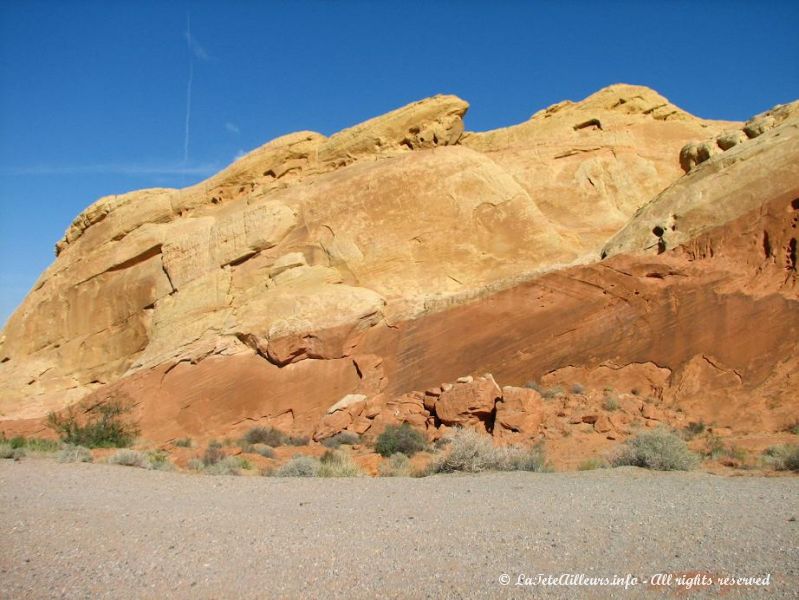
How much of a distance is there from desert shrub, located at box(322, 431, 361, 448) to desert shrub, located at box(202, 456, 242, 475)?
9.03 ft

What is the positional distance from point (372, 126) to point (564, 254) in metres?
9.14

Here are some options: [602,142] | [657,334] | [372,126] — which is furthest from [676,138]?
[657,334]

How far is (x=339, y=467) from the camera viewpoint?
12.4m

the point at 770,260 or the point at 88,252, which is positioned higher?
the point at 88,252

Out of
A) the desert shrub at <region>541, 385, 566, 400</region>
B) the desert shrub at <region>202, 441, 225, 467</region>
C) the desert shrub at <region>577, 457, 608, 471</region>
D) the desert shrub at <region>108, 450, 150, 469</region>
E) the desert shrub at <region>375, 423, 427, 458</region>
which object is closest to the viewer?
the desert shrub at <region>577, 457, 608, 471</region>

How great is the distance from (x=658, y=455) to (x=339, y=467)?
5.67 meters

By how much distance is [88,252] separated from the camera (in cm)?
2734

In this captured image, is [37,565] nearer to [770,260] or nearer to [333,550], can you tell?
[333,550]

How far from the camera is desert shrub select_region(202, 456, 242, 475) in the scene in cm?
1285

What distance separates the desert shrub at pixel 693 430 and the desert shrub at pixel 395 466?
5.67 metres

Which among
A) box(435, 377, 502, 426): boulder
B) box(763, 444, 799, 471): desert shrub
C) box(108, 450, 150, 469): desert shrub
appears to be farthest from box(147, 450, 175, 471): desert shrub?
box(763, 444, 799, 471): desert shrub

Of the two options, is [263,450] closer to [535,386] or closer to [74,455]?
[74,455]

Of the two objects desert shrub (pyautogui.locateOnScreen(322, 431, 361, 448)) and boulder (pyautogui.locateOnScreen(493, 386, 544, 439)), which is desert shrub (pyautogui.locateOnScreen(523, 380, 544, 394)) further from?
desert shrub (pyautogui.locateOnScreen(322, 431, 361, 448))

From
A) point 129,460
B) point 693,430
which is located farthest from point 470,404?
point 129,460
